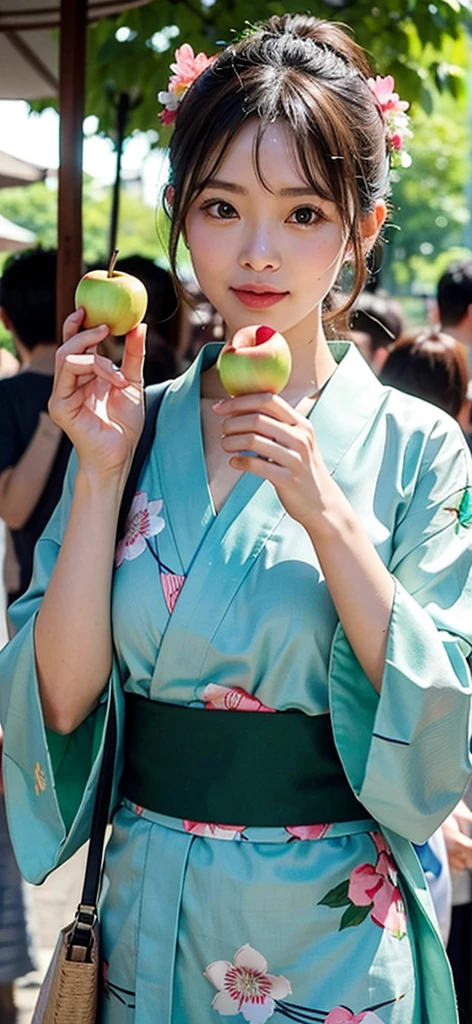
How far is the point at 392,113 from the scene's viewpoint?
6.96 ft

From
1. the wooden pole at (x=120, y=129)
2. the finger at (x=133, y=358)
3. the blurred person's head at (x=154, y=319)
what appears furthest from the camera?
the wooden pole at (x=120, y=129)

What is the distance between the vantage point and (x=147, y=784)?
6.21ft

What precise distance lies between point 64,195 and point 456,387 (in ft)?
4.14

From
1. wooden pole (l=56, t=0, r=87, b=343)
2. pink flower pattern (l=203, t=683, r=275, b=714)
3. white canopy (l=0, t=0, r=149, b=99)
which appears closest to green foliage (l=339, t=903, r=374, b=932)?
pink flower pattern (l=203, t=683, r=275, b=714)

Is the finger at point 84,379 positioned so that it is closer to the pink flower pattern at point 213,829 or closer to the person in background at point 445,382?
the pink flower pattern at point 213,829

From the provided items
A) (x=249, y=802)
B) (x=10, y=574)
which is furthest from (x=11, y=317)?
(x=249, y=802)

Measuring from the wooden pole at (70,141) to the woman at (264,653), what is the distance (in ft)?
4.08

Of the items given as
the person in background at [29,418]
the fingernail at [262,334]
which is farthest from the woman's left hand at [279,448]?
the person in background at [29,418]

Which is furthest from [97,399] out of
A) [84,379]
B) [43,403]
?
[43,403]

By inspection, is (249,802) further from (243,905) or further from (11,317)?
(11,317)

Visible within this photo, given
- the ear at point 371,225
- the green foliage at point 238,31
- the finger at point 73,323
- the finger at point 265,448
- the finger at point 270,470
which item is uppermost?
the green foliage at point 238,31

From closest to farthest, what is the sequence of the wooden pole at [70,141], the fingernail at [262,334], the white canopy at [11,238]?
the fingernail at [262,334] < the wooden pole at [70,141] < the white canopy at [11,238]

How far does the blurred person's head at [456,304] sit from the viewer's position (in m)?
5.11

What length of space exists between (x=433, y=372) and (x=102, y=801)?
7.25ft
